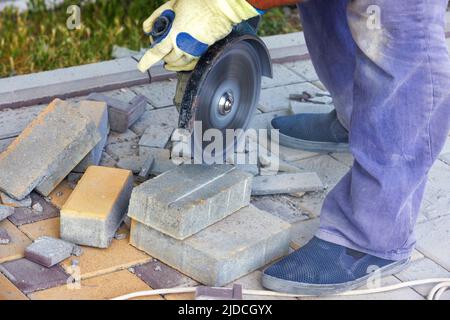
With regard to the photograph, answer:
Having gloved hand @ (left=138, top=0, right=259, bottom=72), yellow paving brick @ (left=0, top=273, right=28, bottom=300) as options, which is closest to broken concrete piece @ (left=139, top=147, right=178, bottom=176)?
gloved hand @ (left=138, top=0, right=259, bottom=72)

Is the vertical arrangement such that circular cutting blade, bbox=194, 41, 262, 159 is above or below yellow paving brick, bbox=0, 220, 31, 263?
above

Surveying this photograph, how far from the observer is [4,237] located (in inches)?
138

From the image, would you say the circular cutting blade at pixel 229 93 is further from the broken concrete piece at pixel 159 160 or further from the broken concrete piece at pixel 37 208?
the broken concrete piece at pixel 37 208

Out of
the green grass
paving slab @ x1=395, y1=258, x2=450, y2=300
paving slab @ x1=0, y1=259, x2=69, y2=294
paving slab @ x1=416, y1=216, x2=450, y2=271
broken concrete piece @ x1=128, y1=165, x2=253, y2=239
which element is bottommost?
paving slab @ x1=395, y1=258, x2=450, y2=300

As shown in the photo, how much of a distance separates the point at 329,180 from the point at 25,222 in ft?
4.69

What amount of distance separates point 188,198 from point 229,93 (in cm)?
61

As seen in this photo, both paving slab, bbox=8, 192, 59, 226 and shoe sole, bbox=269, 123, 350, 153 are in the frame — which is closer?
paving slab, bbox=8, 192, 59, 226

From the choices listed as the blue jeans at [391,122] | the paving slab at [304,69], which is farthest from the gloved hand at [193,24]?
the paving slab at [304,69]

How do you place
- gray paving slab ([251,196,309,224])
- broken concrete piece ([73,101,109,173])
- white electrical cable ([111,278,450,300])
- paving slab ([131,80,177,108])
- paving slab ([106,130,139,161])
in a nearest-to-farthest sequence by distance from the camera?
white electrical cable ([111,278,450,300])
gray paving slab ([251,196,309,224])
broken concrete piece ([73,101,109,173])
paving slab ([106,130,139,161])
paving slab ([131,80,177,108])

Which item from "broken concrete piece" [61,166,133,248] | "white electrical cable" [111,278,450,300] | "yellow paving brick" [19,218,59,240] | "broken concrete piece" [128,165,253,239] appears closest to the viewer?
"white electrical cable" [111,278,450,300]

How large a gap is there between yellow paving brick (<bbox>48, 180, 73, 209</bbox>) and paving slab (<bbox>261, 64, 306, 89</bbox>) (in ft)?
4.97

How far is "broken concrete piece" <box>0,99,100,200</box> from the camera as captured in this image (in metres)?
3.70

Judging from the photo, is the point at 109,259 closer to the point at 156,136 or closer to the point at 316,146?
the point at 156,136

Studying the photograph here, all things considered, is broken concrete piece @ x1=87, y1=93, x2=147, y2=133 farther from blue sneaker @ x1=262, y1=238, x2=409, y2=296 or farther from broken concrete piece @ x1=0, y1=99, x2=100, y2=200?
blue sneaker @ x1=262, y1=238, x2=409, y2=296
